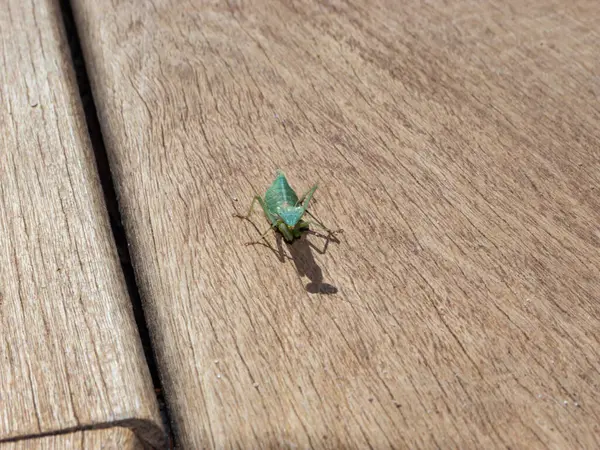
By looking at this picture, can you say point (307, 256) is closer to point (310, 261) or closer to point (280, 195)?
point (310, 261)

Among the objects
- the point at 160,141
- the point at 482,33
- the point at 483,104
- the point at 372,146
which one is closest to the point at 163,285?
the point at 160,141

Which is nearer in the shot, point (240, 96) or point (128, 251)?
point (128, 251)

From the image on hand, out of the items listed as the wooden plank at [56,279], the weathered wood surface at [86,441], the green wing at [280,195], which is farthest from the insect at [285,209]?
the weathered wood surface at [86,441]

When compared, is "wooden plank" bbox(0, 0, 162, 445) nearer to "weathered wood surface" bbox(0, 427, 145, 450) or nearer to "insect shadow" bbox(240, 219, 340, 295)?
"weathered wood surface" bbox(0, 427, 145, 450)

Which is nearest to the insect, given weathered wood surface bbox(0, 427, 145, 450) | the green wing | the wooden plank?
the green wing

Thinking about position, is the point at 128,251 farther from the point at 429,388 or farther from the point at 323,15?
the point at 323,15

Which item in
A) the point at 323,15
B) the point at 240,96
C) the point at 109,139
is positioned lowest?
the point at 109,139

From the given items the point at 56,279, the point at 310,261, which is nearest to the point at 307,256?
the point at 310,261
